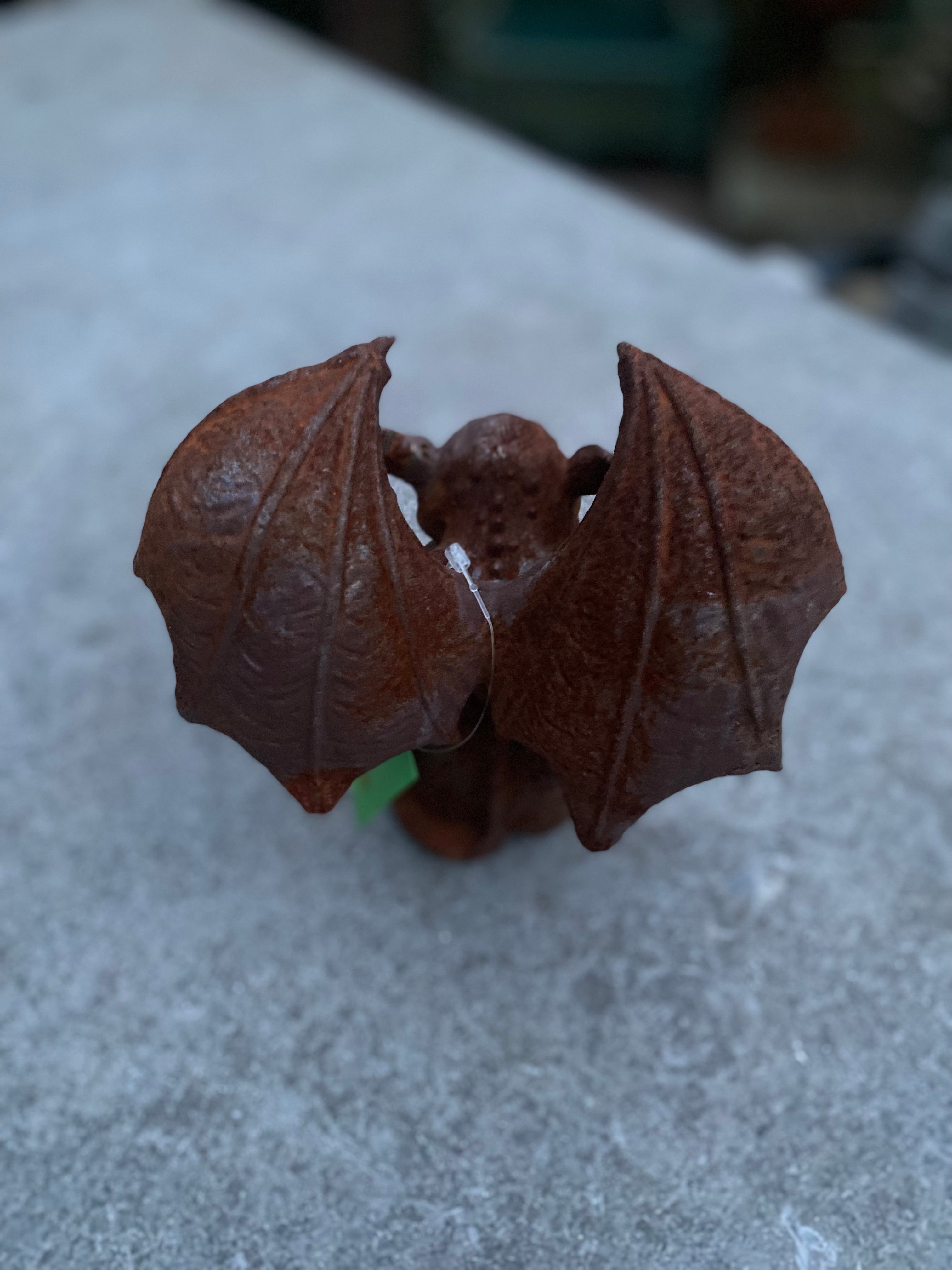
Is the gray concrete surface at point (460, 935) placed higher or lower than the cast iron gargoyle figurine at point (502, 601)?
lower

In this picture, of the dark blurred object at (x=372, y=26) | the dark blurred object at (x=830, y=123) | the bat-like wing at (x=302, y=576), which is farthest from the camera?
the dark blurred object at (x=372, y=26)

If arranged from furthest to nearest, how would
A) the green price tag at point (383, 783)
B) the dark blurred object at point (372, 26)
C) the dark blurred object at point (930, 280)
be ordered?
the dark blurred object at point (372, 26), the dark blurred object at point (930, 280), the green price tag at point (383, 783)

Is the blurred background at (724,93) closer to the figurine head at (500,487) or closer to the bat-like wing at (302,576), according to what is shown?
the figurine head at (500,487)

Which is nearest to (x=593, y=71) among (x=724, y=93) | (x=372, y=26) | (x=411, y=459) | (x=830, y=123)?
(x=724, y=93)

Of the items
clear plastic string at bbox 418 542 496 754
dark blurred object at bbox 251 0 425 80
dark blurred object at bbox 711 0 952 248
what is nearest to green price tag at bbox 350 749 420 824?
clear plastic string at bbox 418 542 496 754

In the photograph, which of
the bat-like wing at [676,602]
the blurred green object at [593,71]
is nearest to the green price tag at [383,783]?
the bat-like wing at [676,602]

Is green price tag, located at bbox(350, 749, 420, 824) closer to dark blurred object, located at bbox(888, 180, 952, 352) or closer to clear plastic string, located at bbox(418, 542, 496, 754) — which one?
clear plastic string, located at bbox(418, 542, 496, 754)

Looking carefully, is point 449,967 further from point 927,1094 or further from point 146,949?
point 927,1094
